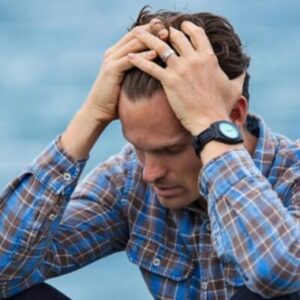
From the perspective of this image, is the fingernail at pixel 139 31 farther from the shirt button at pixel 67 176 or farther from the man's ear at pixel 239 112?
the shirt button at pixel 67 176

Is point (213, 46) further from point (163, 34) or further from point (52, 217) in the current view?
point (52, 217)

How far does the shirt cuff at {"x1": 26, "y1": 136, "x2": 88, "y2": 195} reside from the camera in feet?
11.5

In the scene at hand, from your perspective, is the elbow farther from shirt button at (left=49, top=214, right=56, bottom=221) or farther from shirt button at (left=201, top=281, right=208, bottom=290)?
shirt button at (left=49, top=214, right=56, bottom=221)

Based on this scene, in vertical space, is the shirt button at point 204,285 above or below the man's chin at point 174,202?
below

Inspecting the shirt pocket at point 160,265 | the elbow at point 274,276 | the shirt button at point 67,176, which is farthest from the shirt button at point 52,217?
the elbow at point 274,276

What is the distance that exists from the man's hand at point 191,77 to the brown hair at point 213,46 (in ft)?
0.12

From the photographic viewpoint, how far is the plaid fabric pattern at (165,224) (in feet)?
10.5

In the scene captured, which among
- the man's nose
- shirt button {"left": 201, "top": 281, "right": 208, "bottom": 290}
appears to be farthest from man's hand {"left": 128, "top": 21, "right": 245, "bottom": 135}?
shirt button {"left": 201, "top": 281, "right": 208, "bottom": 290}

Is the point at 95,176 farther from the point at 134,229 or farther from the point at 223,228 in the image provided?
the point at 223,228

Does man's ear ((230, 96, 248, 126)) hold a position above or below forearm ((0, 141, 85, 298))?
above

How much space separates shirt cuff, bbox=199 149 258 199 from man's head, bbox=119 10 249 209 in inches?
4.8

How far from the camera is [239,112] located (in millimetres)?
3475

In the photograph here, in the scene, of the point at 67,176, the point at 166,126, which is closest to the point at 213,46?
the point at 166,126

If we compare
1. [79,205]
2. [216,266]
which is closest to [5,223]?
[79,205]
